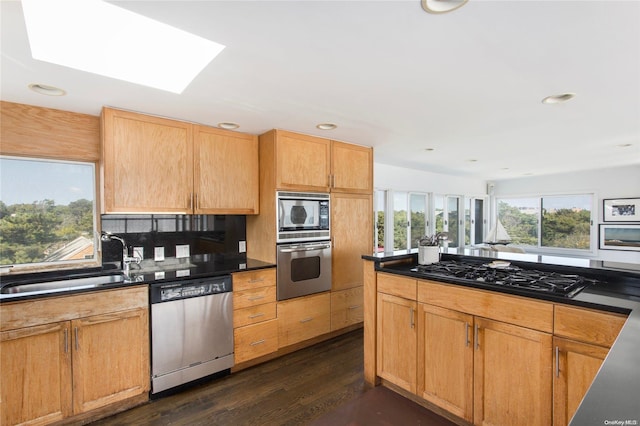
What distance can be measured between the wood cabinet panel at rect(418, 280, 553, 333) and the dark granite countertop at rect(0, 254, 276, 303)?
1.52 meters

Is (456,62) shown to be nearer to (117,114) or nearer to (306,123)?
(306,123)

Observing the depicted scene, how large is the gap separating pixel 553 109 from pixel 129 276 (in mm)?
3713

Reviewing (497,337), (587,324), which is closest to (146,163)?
(497,337)

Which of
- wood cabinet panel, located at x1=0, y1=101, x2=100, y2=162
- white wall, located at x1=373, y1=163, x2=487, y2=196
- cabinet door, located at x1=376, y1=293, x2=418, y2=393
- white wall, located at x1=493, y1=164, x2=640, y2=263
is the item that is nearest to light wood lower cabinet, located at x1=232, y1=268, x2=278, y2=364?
cabinet door, located at x1=376, y1=293, x2=418, y2=393

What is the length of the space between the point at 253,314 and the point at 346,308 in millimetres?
1184

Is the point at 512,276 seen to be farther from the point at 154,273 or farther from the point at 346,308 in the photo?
the point at 154,273

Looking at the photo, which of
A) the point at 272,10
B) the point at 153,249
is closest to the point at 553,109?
the point at 272,10

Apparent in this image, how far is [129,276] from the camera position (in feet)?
7.96

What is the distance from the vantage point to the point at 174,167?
2.70 metres

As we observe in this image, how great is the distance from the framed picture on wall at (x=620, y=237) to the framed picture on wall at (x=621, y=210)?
0.13 m

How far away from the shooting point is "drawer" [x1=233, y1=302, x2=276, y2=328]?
8.81 feet

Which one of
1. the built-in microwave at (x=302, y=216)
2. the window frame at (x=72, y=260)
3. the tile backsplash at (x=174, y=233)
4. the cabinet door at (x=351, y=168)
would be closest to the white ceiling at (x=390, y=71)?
the cabinet door at (x=351, y=168)

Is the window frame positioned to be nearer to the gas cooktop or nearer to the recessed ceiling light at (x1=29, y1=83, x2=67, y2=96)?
the recessed ceiling light at (x1=29, y1=83, x2=67, y2=96)

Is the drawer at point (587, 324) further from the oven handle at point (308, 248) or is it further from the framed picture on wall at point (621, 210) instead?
the framed picture on wall at point (621, 210)
